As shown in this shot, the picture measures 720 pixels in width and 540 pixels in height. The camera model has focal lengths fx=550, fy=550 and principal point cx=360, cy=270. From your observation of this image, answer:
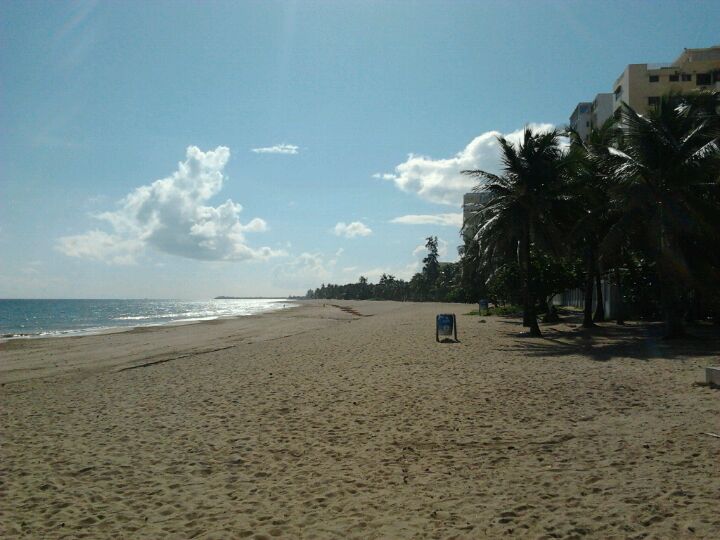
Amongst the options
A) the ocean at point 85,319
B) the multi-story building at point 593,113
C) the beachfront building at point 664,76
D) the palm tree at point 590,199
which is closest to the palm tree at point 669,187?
the palm tree at point 590,199

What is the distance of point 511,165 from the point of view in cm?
2178

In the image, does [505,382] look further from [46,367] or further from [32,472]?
[46,367]

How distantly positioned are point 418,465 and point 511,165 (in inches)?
692

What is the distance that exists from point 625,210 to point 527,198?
162 inches

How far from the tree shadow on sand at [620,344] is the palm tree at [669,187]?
136 cm

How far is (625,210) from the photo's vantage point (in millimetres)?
18016

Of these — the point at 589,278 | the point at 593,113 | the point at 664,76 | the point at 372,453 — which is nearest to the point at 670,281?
the point at 589,278

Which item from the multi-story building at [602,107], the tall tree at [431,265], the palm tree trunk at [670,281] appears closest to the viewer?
the palm tree trunk at [670,281]

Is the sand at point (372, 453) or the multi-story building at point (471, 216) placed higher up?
the multi-story building at point (471, 216)

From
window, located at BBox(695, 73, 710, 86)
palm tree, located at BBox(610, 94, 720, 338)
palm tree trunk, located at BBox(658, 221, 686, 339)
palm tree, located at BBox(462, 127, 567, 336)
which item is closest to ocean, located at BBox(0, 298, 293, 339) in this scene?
palm tree, located at BBox(462, 127, 567, 336)

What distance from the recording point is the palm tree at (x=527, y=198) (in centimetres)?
2108

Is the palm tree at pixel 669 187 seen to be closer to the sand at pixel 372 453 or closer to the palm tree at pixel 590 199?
the palm tree at pixel 590 199

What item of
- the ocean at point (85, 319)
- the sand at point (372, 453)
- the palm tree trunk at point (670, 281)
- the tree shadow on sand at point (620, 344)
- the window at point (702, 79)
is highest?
the window at point (702, 79)

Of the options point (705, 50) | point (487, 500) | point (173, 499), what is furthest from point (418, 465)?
point (705, 50)
